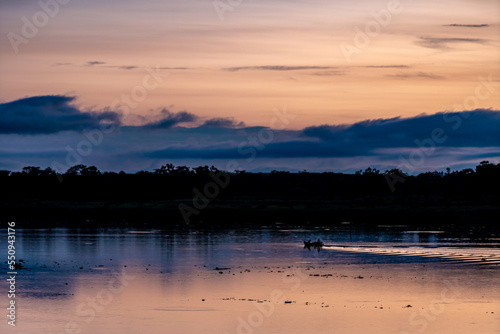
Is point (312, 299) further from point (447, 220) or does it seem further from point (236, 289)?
point (447, 220)

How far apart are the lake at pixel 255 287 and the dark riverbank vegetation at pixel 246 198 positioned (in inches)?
1260

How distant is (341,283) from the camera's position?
3372cm

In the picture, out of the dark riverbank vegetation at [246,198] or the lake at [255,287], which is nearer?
the lake at [255,287]

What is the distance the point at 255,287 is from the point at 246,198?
106 meters

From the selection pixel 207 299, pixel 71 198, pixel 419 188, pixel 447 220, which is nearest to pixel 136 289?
pixel 207 299

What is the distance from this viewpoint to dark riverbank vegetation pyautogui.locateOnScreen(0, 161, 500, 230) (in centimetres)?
9219

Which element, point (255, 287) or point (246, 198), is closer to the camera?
point (255, 287)

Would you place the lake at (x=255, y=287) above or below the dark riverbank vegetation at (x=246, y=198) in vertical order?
below

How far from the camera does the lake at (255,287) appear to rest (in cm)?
→ 2516

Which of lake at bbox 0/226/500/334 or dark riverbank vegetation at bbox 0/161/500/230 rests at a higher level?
dark riverbank vegetation at bbox 0/161/500/230

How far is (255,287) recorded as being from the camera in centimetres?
3259

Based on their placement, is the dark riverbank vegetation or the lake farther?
the dark riverbank vegetation

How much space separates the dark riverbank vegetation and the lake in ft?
105

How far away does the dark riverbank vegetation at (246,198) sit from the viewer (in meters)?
92.2
